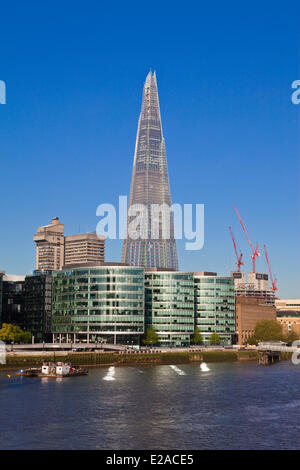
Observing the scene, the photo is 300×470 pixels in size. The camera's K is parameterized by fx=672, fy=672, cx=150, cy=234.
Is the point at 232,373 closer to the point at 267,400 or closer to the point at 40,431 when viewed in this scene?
the point at 267,400

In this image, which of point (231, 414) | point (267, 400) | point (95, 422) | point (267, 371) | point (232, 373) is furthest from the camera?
point (267, 371)

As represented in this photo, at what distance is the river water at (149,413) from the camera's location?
75562 millimetres

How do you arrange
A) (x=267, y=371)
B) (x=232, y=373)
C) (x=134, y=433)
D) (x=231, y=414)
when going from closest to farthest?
1. (x=134, y=433)
2. (x=231, y=414)
3. (x=232, y=373)
4. (x=267, y=371)

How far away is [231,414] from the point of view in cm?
9488

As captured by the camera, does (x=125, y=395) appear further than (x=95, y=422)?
Yes

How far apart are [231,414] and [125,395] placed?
2443 cm

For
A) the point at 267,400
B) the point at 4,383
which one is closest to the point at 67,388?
the point at 4,383

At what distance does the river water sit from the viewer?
75.6m

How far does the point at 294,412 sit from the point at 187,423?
19.3m

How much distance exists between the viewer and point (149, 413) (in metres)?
94.3

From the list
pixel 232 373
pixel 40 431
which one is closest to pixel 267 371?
pixel 232 373
